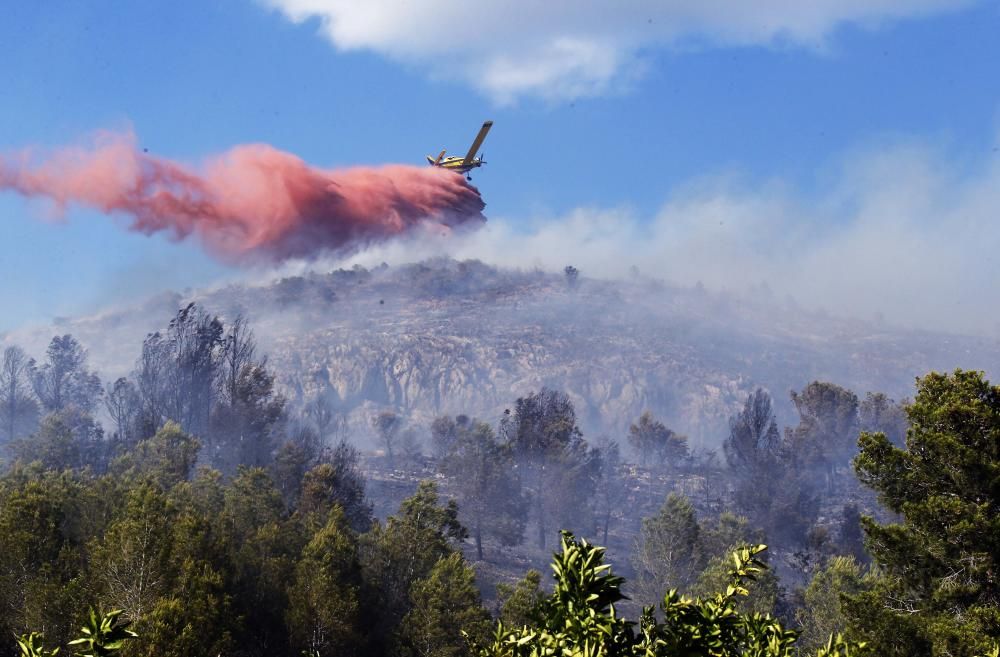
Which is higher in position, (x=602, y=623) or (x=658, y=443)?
(x=602, y=623)

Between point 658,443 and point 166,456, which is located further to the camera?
point 658,443

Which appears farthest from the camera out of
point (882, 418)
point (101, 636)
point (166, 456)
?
point (882, 418)

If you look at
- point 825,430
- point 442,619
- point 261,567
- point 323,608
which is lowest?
point 442,619

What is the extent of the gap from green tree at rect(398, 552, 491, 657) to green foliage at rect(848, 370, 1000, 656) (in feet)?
62.1

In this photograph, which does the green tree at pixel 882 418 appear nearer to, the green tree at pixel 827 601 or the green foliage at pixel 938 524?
the green tree at pixel 827 601

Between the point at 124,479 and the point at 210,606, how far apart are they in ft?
120

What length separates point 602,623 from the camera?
8734mm

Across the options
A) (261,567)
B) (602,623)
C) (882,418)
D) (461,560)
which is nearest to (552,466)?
(461,560)

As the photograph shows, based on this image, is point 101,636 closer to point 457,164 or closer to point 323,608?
point 323,608

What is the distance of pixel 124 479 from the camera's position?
6400 centimetres

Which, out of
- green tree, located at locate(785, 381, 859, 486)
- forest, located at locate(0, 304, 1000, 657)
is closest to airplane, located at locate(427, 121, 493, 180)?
forest, located at locate(0, 304, 1000, 657)

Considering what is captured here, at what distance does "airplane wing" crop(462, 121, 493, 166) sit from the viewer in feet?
298

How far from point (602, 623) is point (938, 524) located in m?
20.6

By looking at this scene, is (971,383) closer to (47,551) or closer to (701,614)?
(701,614)
